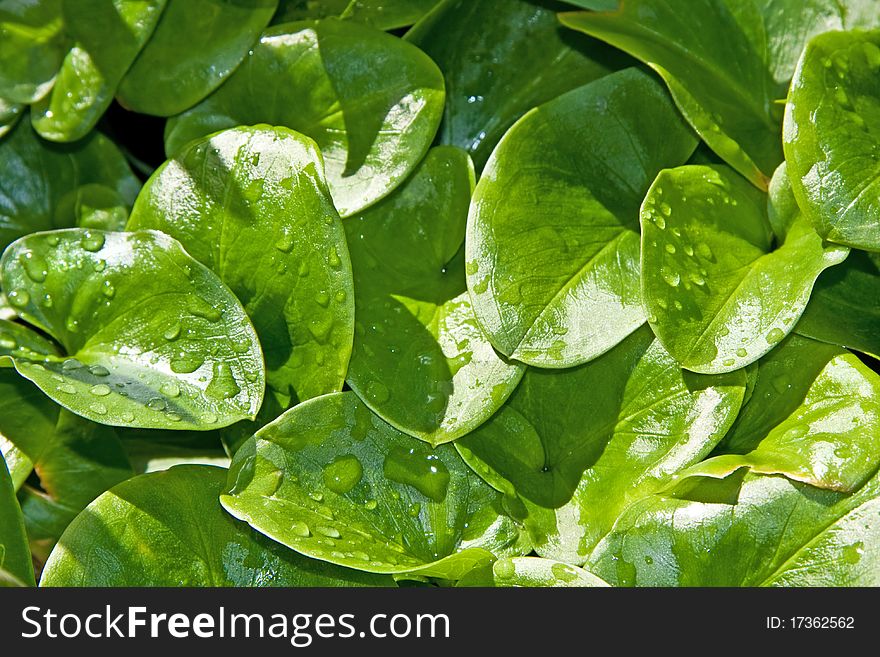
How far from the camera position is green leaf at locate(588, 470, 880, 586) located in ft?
2.37

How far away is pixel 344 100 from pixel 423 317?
26 cm

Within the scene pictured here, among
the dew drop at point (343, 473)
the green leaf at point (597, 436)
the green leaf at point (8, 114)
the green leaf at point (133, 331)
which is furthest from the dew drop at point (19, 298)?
the green leaf at point (597, 436)

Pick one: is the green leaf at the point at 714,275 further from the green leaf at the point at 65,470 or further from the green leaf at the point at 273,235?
the green leaf at the point at 65,470

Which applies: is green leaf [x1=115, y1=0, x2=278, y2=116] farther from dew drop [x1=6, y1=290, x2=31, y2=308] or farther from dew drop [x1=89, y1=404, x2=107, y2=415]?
dew drop [x1=89, y1=404, x2=107, y2=415]

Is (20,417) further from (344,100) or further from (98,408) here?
(344,100)

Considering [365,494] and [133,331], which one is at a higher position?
[133,331]

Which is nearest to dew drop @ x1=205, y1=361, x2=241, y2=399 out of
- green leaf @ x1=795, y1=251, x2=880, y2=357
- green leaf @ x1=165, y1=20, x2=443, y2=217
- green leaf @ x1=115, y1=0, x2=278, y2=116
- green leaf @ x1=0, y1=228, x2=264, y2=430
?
green leaf @ x1=0, y1=228, x2=264, y2=430

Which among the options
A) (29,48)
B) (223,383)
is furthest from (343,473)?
(29,48)

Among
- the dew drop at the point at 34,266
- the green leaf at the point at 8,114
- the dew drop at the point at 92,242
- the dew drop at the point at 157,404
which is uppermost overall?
the green leaf at the point at 8,114

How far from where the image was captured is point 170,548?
29.7 inches

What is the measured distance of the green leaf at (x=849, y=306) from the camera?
80 cm
